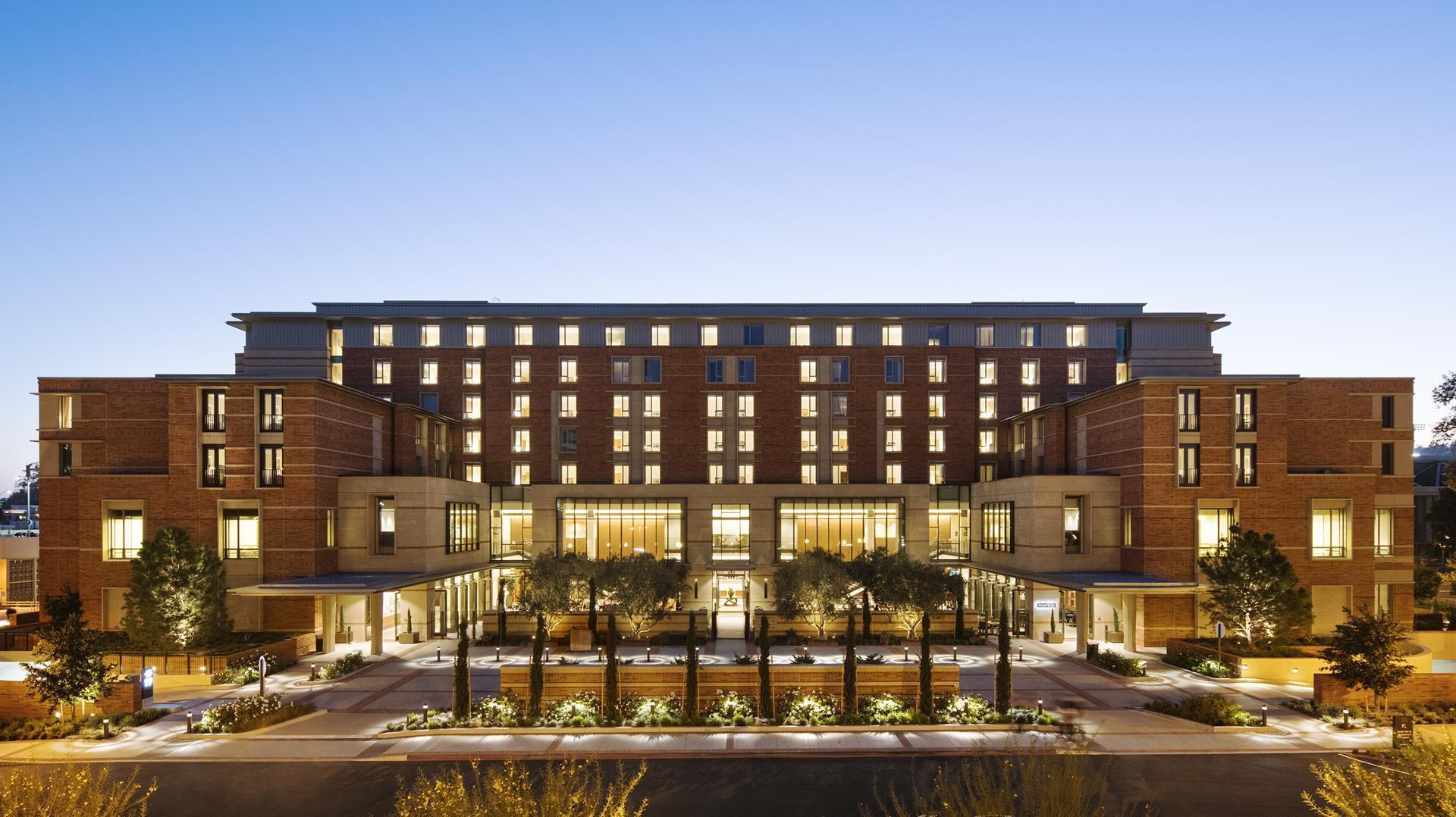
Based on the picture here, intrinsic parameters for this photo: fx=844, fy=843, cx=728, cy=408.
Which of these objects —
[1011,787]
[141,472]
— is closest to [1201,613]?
[1011,787]

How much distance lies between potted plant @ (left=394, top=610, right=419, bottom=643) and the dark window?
1284 cm

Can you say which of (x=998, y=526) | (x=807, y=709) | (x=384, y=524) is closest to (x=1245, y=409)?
(x=998, y=526)

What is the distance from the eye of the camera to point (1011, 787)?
2067 centimetres

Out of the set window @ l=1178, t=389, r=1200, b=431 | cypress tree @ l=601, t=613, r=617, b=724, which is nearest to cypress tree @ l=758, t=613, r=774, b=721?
cypress tree @ l=601, t=613, r=617, b=724

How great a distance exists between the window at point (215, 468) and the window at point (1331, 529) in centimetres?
5941

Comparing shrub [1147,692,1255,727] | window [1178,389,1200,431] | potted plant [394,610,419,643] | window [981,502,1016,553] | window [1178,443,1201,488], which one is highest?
window [1178,389,1200,431]

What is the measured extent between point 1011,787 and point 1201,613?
3008cm

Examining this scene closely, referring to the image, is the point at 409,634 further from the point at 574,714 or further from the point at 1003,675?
the point at 1003,675

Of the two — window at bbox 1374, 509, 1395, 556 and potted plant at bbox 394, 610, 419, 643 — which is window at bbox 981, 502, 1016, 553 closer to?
window at bbox 1374, 509, 1395, 556

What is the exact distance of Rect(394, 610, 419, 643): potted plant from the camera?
4841 centimetres

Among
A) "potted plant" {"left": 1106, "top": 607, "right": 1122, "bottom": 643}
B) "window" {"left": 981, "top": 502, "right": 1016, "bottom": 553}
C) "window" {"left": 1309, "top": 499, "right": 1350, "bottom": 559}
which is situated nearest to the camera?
"window" {"left": 1309, "top": 499, "right": 1350, "bottom": 559}

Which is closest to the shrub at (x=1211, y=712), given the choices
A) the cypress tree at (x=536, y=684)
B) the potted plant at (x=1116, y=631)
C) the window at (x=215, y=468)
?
the potted plant at (x=1116, y=631)

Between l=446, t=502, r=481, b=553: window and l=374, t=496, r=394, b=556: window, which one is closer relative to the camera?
l=374, t=496, r=394, b=556: window

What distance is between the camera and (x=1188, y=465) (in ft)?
151
